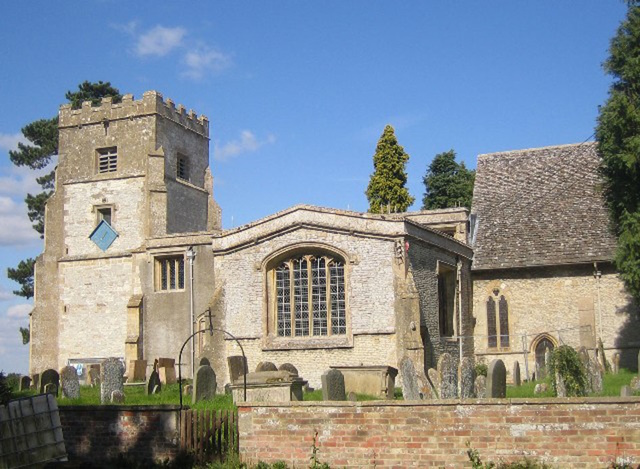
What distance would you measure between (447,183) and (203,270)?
1980cm

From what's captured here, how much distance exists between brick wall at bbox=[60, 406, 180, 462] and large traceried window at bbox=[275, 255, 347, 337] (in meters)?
13.0

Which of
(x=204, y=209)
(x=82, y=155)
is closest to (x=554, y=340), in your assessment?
(x=204, y=209)

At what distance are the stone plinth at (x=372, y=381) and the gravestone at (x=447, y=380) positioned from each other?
4.79 meters

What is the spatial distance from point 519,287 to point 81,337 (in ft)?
60.8

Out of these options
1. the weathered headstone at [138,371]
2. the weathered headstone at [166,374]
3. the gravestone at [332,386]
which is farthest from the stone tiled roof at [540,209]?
the gravestone at [332,386]

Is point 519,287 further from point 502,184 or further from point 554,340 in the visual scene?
point 502,184

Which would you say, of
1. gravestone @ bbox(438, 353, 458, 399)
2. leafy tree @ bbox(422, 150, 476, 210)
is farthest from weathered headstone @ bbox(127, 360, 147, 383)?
leafy tree @ bbox(422, 150, 476, 210)

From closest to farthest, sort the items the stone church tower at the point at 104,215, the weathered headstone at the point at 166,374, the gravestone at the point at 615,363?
1. the weathered headstone at the point at 166,374
2. the gravestone at the point at 615,363
3. the stone church tower at the point at 104,215

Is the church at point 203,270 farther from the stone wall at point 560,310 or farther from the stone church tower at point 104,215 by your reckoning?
the stone wall at point 560,310

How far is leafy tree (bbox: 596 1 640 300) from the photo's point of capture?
23.4 metres

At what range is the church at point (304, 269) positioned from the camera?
2725 cm

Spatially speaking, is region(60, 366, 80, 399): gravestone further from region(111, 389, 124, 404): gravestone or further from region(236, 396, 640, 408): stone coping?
region(236, 396, 640, 408): stone coping

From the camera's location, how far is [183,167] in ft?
131

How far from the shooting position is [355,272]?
27281 mm
